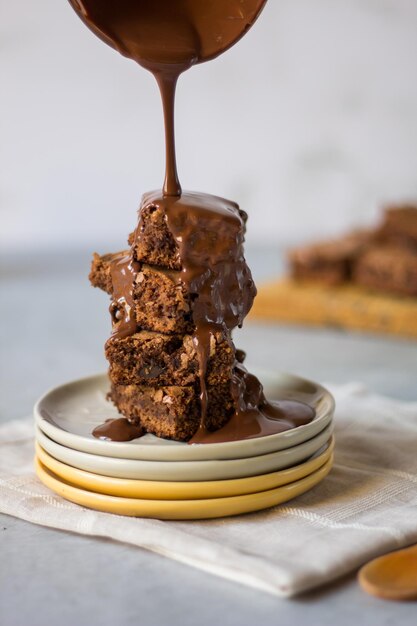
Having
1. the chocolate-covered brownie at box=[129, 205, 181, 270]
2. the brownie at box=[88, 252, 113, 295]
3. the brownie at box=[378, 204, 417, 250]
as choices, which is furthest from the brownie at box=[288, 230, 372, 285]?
the chocolate-covered brownie at box=[129, 205, 181, 270]

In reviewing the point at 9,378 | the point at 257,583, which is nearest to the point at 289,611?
the point at 257,583

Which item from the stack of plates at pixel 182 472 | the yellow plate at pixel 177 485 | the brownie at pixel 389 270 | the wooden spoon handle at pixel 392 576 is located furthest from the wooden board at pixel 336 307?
the wooden spoon handle at pixel 392 576

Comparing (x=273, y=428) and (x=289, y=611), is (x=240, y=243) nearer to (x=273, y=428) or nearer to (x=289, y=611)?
(x=273, y=428)

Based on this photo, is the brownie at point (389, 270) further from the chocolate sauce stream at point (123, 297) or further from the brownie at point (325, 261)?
the chocolate sauce stream at point (123, 297)

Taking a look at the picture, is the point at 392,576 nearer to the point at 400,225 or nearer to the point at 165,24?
the point at 165,24

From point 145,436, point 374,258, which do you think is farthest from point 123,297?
point 374,258

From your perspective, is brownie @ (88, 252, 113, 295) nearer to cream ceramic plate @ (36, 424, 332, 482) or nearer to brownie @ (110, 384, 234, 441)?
brownie @ (110, 384, 234, 441)
